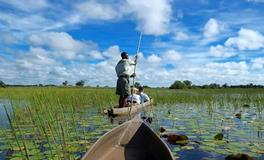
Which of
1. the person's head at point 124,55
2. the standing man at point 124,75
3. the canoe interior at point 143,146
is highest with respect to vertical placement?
the person's head at point 124,55

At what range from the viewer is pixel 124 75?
34.4 ft

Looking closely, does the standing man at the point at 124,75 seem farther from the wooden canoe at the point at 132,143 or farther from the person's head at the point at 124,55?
the wooden canoe at the point at 132,143

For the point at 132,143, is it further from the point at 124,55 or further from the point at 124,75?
the point at 124,75

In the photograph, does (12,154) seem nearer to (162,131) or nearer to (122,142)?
(122,142)

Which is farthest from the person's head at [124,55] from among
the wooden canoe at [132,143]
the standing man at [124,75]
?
the wooden canoe at [132,143]

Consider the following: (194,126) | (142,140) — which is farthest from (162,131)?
(142,140)

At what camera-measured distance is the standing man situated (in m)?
10.2

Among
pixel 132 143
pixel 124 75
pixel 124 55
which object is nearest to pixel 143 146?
pixel 132 143

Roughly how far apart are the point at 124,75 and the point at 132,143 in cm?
642

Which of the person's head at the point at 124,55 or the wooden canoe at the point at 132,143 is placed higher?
the person's head at the point at 124,55

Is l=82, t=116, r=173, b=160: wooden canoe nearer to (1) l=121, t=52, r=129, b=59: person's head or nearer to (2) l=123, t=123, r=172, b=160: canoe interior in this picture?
(2) l=123, t=123, r=172, b=160: canoe interior

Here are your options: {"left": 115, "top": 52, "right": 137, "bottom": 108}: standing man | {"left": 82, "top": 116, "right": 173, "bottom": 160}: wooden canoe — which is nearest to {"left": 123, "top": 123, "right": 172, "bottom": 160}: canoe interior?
{"left": 82, "top": 116, "right": 173, "bottom": 160}: wooden canoe

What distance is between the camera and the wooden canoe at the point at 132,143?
3795 mm

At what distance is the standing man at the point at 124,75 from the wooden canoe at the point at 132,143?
600cm
